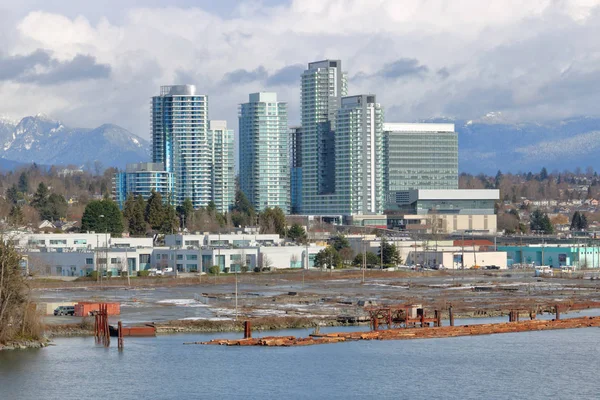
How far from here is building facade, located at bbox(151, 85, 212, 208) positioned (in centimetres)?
18600

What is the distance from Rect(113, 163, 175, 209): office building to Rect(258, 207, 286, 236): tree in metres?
31.3

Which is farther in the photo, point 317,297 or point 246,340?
point 317,297

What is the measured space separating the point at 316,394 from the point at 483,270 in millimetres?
80834

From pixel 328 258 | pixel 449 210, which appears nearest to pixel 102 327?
pixel 328 258

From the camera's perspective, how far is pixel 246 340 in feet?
180

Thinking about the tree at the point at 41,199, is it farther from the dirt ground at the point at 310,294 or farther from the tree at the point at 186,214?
the dirt ground at the point at 310,294

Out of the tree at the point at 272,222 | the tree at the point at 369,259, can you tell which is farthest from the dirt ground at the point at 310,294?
the tree at the point at 272,222

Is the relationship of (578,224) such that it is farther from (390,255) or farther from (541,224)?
(390,255)

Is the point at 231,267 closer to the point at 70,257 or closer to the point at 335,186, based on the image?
the point at 70,257

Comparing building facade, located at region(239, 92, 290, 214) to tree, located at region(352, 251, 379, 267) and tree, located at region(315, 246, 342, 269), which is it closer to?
tree, located at region(352, 251, 379, 267)

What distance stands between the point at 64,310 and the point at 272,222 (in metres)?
84.0

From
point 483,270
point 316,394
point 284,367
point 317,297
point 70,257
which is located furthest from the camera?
point 483,270

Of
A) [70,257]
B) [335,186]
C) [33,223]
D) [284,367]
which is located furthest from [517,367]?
[335,186]

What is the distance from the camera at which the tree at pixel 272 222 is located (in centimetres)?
14862
